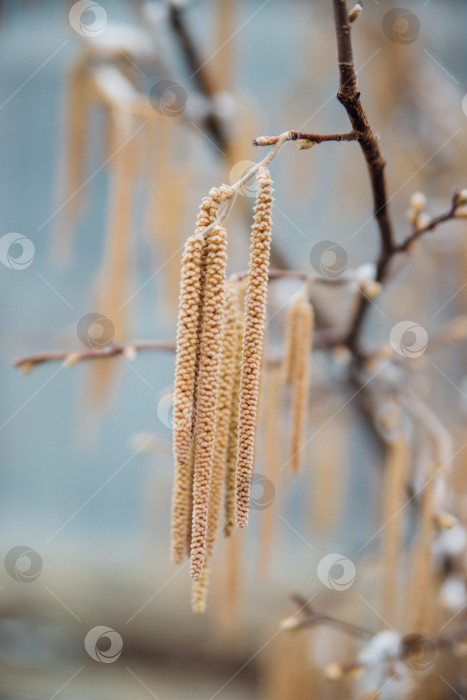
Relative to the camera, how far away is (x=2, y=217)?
220 cm

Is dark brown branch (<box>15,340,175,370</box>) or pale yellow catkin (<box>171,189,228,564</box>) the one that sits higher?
dark brown branch (<box>15,340,175,370</box>)

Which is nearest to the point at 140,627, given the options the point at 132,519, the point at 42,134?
the point at 132,519

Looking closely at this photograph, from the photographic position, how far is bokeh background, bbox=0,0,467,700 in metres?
0.89

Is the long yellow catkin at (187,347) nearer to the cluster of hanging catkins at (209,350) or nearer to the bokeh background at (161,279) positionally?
the cluster of hanging catkins at (209,350)

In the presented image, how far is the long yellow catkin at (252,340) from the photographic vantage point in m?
0.30

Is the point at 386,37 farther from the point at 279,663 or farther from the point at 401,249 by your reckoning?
the point at 279,663

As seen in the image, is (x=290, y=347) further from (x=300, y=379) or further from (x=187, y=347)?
(x=187, y=347)

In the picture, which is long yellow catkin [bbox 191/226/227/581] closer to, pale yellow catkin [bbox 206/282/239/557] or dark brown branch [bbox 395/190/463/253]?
pale yellow catkin [bbox 206/282/239/557]

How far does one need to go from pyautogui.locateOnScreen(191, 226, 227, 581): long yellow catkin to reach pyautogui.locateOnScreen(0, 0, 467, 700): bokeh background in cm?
34

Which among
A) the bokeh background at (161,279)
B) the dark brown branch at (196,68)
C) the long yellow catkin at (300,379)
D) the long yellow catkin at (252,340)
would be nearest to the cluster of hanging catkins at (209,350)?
the long yellow catkin at (252,340)

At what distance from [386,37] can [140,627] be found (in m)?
1.75

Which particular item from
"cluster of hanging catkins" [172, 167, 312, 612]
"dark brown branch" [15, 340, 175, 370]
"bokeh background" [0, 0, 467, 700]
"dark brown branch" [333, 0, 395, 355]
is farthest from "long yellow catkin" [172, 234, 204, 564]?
"bokeh background" [0, 0, 467, 700]

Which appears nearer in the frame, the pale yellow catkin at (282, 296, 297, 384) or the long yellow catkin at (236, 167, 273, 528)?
the long yellow catkin at (236, 167, 273, 528)

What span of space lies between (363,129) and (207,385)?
6.4 inches
